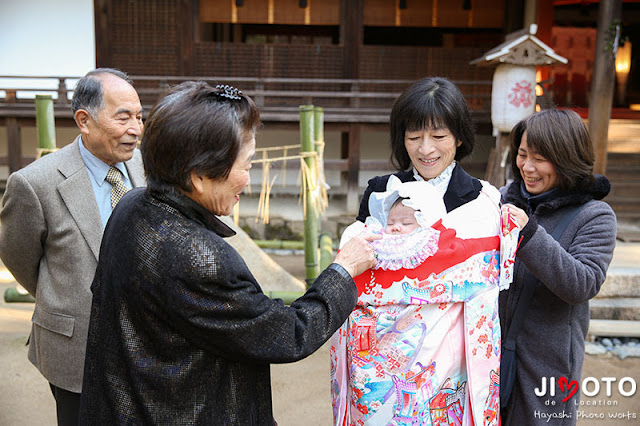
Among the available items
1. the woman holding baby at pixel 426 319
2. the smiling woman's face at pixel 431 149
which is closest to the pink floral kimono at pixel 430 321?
the woman holding baby at pixel 426 319

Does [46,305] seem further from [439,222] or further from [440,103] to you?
[440,103]

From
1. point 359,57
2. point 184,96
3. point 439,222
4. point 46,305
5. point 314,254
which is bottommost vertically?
point 314,254

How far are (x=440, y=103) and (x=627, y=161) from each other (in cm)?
850

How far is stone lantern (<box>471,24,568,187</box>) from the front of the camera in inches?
300

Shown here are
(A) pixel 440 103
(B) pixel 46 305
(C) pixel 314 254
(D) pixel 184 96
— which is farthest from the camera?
(C) pixel 314 254

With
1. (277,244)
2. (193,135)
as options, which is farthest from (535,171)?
(277,244)

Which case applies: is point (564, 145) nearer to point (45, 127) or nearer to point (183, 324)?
point (183, 324)

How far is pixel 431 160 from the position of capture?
7.13ft

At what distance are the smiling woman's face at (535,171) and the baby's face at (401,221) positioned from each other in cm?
62

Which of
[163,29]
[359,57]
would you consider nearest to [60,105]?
[163,29]

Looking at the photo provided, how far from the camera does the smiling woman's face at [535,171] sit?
2.24m

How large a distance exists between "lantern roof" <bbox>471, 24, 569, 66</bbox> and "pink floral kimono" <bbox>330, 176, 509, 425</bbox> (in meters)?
6.31

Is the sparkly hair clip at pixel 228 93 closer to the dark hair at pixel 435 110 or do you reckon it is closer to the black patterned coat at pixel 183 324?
the black patterned coat at pixel 183 324

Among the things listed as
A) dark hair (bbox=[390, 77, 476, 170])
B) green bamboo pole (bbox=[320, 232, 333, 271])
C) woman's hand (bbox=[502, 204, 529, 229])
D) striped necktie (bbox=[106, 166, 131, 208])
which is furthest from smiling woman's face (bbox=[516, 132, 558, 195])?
green bamboo pole (bbox=[320, 232, 333, 271])
